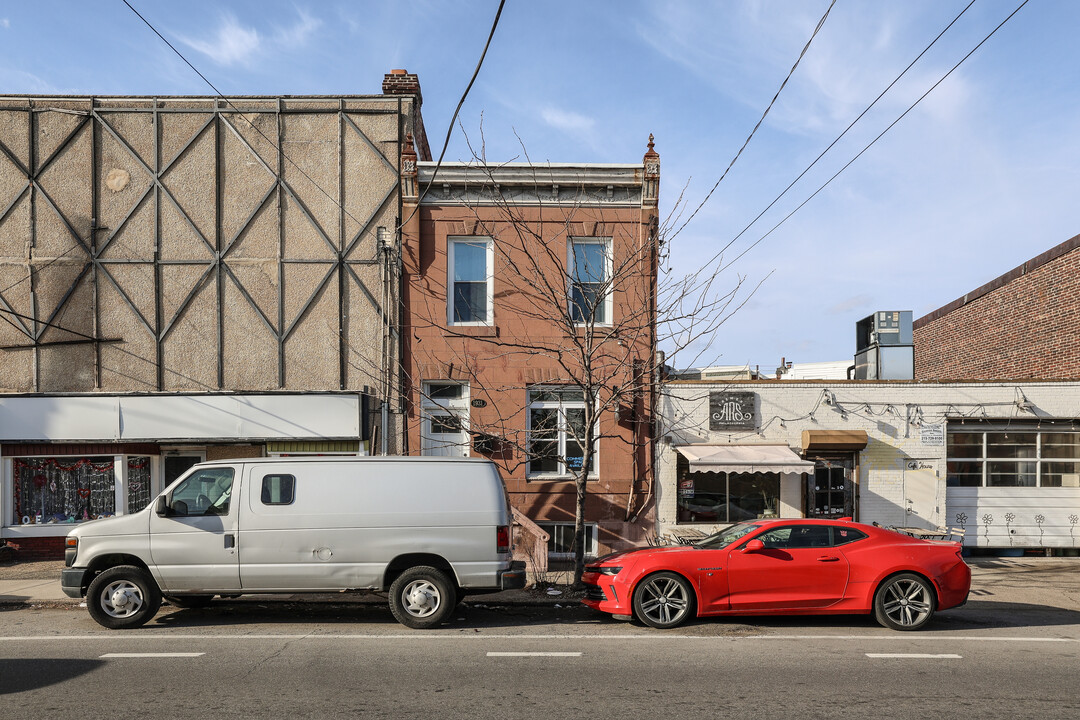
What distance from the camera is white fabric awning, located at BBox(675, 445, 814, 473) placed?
1347 centimetres

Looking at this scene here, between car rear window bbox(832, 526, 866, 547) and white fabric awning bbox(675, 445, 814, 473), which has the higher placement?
white fabric awning bbox(675, 445, 814, 473)

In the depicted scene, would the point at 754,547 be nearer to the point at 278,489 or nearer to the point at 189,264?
the point at 278,489

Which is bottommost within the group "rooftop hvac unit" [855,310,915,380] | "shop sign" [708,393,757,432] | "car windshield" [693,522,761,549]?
"car windshield" [693,522,761,549]

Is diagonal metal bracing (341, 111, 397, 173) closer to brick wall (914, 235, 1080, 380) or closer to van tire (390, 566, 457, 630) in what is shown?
van tire (390, 566, 457, 630)

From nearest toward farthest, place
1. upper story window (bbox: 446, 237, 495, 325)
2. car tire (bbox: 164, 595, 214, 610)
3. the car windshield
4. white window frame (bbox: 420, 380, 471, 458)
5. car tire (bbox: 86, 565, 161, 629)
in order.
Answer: car tire (bbox: 86, 565, 161, 629) → the car windshield → car tire (bbox: 164, 595, 214, 610) → white window frame (bbox: 420, 380, 471, 458) → upper story window (bbox: 446, 237, 495, 325)

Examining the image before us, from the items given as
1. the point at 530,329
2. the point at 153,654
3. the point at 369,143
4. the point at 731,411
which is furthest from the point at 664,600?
the point at 369,143

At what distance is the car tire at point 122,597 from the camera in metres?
9.05

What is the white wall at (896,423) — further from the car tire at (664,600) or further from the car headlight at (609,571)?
the car tire at (664,600)

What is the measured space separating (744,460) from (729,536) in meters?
4.06

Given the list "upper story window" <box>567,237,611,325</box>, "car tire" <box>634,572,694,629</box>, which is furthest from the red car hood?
"upper story window" <box>567,237,611,325</box>

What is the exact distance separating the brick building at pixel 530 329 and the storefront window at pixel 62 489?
584 cm

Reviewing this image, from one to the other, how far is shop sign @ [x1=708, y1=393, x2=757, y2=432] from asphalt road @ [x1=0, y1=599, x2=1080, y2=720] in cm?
532

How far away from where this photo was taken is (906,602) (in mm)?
9195

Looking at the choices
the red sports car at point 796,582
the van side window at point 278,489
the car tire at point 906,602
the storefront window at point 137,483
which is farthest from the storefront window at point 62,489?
the car tire at point 906,602
